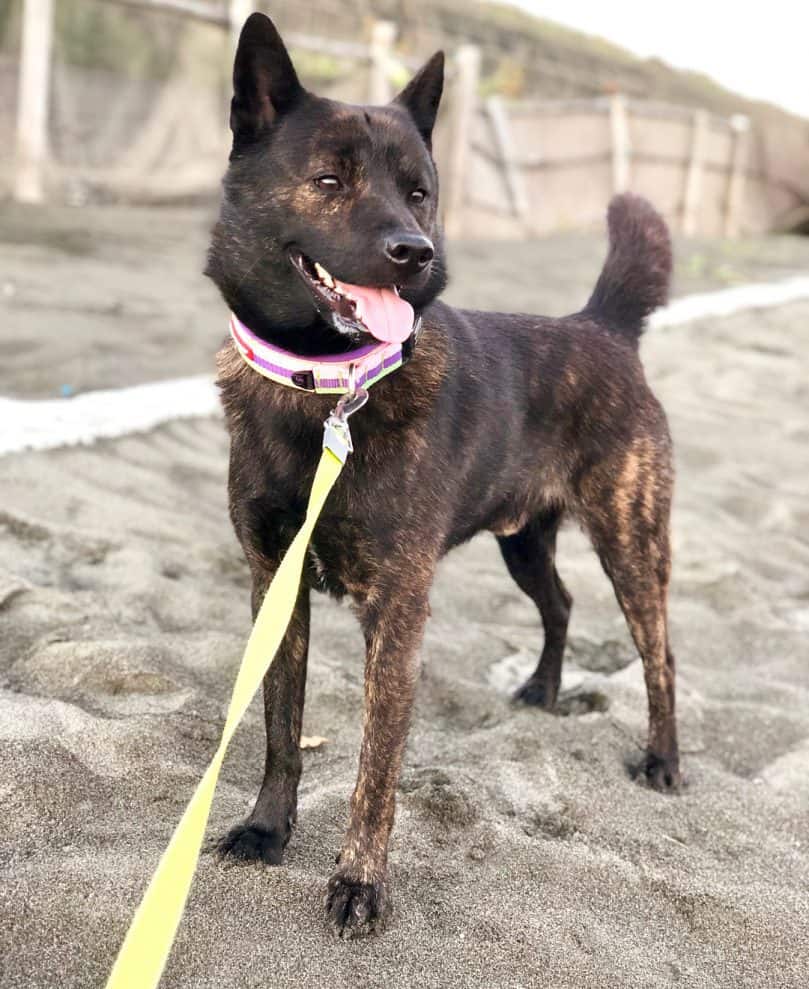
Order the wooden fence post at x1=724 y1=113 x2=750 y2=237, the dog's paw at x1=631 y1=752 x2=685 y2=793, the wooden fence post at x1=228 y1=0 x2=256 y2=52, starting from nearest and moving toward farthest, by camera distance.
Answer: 1. the dog's paw at x1=631 y1=752 x2=685 y2=793
2. the wooden fence post at x1=228 y1=0 x2=256 y2=52
3. the wooden fence post at x1=724 y1=113 x2=750 y2=237

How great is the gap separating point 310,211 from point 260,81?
320 millimetres

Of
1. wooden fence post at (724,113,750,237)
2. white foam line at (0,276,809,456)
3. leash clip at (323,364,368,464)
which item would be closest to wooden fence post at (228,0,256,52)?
white foam line at (0,276,809,456)

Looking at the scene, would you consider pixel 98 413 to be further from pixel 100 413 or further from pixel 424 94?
pixel 424 94

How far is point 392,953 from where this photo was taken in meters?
2.11

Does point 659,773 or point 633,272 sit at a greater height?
point 633,272

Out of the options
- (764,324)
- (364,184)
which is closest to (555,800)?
(364,184)

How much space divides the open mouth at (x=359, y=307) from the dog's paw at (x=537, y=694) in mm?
1494

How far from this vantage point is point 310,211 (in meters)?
2.32

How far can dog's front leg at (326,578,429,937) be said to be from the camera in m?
2.26

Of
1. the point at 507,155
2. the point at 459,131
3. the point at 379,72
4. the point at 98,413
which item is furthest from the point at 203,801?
→ the point at 507,155

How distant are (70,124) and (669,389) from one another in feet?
18.5

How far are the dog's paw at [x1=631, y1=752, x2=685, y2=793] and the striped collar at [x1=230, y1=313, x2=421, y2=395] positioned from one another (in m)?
1.40

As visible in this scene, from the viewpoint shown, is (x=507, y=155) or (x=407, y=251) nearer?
(x=407, y=251)

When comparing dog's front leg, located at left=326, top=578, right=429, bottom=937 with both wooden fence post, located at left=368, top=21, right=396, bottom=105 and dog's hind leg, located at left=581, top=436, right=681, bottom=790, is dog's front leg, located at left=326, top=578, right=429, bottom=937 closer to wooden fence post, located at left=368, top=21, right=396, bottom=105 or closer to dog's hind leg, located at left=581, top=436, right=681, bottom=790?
dog's hind leg, located at left=581, top=436, right=681, bottom=790
